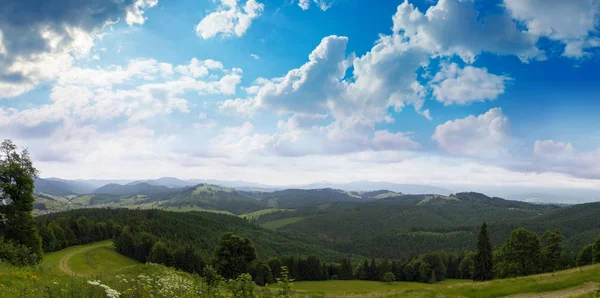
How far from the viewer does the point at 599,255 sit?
51562 mm

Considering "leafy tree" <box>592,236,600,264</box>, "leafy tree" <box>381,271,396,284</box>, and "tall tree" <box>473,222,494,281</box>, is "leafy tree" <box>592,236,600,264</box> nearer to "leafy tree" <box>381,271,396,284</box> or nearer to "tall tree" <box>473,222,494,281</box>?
"tall tree" <box>473,222,494,281</box>

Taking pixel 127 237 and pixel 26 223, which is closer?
pixel 26 223

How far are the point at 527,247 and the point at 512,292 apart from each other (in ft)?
157

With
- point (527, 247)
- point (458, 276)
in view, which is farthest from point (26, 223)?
point (458, 276)

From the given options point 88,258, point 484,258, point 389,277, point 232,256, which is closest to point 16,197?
point 232,256

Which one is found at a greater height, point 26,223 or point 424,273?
point 26,223

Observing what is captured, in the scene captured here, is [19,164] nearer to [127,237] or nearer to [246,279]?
[246,279]

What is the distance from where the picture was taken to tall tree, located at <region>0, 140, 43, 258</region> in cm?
3128

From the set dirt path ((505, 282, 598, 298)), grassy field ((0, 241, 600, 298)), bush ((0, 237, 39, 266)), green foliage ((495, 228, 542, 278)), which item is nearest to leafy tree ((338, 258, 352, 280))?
green foliage ((495, 228, 542, 278))

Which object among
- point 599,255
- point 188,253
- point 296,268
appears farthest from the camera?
point 296,268

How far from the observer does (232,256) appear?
52.8 metres

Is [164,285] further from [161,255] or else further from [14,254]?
[161,255]

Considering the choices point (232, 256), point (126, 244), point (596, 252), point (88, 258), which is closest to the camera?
point (232, 256)

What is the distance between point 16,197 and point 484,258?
3072 inches
